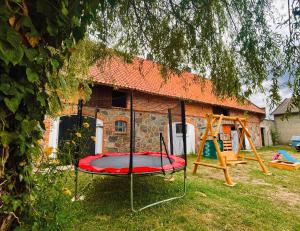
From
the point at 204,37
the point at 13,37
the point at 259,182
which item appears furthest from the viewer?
the point at 259,182

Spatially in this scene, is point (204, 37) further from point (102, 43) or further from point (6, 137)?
point (6, 137)

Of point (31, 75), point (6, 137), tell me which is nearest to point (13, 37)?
point (31, 75)

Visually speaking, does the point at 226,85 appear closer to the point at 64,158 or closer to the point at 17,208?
the point at 64,158

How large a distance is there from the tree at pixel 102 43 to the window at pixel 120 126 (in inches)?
222

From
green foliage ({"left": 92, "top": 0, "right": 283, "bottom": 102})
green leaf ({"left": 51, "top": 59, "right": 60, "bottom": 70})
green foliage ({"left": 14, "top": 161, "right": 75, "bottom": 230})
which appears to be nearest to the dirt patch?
green foliage ({"left": 92, "top": 0, "right": 283, "bottom": 102})

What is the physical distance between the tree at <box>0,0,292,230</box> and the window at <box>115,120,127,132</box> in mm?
5649

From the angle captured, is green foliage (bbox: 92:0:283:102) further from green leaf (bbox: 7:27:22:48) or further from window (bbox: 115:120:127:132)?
window (bbox: 115:120:127:132)

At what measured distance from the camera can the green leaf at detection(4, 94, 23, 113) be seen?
87 centimetres

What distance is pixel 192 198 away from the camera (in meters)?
3.83

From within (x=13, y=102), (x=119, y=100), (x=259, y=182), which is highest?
(x=119, y=100)

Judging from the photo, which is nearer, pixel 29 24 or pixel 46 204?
pixel 29 24

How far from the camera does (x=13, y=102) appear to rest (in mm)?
885

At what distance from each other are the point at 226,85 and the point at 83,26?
248 cm

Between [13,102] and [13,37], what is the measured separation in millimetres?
287
